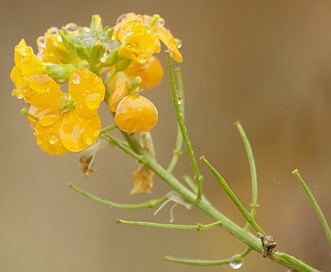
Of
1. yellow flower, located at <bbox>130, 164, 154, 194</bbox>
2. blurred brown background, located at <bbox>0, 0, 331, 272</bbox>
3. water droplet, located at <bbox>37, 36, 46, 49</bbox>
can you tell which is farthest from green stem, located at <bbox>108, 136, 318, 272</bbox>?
blurred brown background, located at <bbox>0, 0, 331, 272</bbox>

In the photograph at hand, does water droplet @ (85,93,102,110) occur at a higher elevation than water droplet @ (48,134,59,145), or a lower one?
higher

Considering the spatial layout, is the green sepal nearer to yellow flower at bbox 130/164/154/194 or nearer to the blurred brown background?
yellow flower at bbox 130/164/154/194

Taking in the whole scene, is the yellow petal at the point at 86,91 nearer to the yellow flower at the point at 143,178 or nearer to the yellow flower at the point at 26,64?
the yellow flower at the point at 26,64

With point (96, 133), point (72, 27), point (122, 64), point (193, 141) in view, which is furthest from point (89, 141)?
point (193, 141)

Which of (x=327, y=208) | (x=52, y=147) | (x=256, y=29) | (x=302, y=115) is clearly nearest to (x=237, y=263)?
(x=52, y=147)

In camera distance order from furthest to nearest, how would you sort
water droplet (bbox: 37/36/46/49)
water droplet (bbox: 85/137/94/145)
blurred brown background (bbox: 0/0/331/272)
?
blurred brown background (bbox: 0/0/331/272), water droplet (bbox: 37/36/46/49), water droplet (bbox: 85/137/94/145)

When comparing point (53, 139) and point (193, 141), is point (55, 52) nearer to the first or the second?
point (53, 139)

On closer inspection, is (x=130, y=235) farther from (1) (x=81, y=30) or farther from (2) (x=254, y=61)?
(1) (x=81, y=30)
